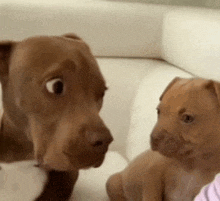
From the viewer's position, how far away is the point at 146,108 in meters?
1.06

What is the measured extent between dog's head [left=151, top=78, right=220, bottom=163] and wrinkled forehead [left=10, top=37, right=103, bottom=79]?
16 cm

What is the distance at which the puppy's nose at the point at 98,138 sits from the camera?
1.96ft

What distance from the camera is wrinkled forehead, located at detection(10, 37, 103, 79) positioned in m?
0.62

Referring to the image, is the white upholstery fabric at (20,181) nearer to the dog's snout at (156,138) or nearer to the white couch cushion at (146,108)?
the dog's snout at (156,138)

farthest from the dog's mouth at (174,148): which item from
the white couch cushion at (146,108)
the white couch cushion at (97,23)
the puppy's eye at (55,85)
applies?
the white couch cushion at (97,23)

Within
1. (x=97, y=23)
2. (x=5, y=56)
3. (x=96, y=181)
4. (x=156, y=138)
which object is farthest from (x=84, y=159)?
(x=97, y=23)

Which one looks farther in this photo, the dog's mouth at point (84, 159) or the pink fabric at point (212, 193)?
the dog's mouth at point (84, 159)

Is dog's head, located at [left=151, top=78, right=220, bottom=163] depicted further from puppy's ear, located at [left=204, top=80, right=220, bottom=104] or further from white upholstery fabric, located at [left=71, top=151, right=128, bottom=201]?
white upholstery fabric, located at [left=71, top=151, right=128, bottom=201]

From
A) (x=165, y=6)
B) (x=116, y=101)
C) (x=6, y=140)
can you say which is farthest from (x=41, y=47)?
(x=165, y=6)

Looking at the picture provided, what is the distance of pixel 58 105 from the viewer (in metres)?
0.62

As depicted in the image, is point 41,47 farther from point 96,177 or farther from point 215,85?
point 96,177

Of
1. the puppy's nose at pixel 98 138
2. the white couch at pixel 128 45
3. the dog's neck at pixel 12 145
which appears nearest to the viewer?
the puppy's nose at pixel 98 138

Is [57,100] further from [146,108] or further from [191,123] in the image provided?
[146,108]

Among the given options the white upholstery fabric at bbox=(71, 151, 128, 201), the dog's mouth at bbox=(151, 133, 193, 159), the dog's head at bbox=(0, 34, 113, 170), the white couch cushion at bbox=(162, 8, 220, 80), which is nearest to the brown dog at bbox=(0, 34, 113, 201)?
the dog's head at bbox=(0, 34, 113, 170)
